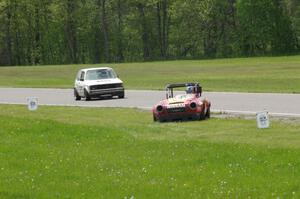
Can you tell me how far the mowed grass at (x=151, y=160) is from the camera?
922 centimetres

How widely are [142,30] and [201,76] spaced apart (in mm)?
53574

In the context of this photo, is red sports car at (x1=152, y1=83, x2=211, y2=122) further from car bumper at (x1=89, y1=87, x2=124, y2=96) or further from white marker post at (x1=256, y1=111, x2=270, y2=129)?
car bumper at (x1=89, y1=87, x2=124, y2=96)

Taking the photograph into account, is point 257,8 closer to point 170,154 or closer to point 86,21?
point 86,21

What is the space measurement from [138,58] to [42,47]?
1457 centimetres

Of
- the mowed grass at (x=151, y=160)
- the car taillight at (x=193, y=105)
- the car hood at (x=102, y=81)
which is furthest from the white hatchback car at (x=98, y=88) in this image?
the mowed grass at (x=151, y=160)

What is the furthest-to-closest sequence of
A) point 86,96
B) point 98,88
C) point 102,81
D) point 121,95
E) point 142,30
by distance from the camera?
1. point 142,30
2. point 102,81
3. point 98,88
4. point 86,96
5. point 121,95

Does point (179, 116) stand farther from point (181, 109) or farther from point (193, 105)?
point (193, 105)

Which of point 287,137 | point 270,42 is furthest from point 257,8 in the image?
point 287,137

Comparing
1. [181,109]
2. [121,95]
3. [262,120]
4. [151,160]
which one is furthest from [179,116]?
[121,95]

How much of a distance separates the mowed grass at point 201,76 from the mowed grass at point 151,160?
1700 centimetres

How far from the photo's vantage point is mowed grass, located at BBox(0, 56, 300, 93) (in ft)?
123

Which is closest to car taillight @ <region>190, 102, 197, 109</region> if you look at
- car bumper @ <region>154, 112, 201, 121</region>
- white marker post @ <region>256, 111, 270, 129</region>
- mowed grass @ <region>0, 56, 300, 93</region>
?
car bumper @ <region>154, 112, 201, 121</region>

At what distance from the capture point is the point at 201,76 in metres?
49.3

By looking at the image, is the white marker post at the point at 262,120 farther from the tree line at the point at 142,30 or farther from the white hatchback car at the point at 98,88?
the tree line at the point at 142,30
